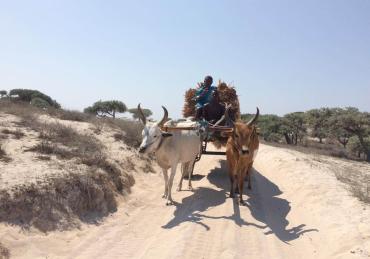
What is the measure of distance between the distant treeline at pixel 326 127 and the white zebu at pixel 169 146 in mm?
18935

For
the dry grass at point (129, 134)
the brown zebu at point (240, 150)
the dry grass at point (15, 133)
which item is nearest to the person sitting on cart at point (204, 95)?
the brown zebu at point (240, 150)

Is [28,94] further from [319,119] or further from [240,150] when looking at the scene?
[240,150]

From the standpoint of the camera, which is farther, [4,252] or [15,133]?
[15,133]

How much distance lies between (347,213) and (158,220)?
3508mm

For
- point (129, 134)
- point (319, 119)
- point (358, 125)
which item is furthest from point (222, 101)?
point (319, 119)

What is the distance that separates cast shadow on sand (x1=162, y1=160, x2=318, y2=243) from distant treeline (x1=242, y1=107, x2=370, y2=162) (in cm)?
1793

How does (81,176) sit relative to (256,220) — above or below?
above

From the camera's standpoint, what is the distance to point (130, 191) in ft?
27.6

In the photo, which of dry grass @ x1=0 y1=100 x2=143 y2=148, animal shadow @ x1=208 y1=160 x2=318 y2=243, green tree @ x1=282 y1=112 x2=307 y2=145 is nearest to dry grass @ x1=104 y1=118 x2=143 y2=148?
dry grass @ x1=0 y1=100 x2=143 y2=148

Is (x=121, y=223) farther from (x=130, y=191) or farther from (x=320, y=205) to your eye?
(x=320, y=205)

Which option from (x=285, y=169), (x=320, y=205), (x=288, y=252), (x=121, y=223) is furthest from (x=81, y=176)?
(x=285, y=169)

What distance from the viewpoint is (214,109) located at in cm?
959

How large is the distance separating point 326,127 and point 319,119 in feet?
8.08

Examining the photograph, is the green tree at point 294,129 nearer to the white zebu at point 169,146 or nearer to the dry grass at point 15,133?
the white zebu at point 169,146
